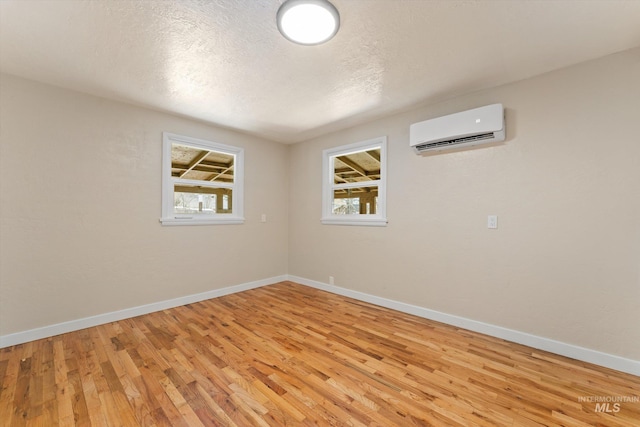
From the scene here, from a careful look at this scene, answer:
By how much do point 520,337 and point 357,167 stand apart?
9.01ft

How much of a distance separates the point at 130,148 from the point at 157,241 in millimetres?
1139

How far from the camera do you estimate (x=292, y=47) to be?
2.02 meters

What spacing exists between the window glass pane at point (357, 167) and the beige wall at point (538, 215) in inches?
14.0


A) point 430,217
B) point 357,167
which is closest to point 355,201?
point 357,167

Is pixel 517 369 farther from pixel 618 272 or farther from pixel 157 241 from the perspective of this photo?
pixel 157 241

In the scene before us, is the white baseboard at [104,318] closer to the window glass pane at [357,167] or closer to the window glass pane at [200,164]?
the window glass pane at [200,164]

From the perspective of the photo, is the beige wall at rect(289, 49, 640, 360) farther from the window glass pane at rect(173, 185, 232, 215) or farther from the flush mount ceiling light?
the window glass pane at rect(173, 185, 232, 215)

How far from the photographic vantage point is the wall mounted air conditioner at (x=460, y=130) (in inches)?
96.7

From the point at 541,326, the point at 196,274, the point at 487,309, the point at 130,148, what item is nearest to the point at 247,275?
the point at 196,274

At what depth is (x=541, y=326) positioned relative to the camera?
2.37 meters

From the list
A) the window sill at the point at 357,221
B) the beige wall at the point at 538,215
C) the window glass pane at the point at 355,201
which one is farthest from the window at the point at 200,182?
the beige wall at the point at 538,215

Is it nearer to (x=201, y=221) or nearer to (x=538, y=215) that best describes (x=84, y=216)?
(x=201, y=221)

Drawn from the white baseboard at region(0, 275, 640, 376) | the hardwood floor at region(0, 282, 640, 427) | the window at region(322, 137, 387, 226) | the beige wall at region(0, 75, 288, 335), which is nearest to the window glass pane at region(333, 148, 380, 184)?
the window at region(322, 137, 387, 226)

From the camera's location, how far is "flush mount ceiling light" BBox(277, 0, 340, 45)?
1586 millimetres
